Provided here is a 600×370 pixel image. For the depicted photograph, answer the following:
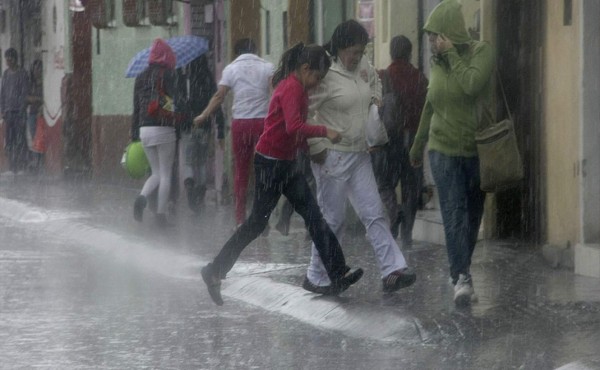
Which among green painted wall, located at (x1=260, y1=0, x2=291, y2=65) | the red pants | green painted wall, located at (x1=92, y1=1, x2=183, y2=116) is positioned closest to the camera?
the red pants

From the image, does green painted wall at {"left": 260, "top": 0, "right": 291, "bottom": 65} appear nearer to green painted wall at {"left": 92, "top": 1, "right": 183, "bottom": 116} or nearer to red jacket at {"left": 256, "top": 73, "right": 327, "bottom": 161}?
green painted wall at {"left": 92, "top": 1, "right": 183, "bottom": 116}

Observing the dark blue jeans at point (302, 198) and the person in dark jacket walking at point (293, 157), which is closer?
the person in dark jacket walking at point (293, 157)

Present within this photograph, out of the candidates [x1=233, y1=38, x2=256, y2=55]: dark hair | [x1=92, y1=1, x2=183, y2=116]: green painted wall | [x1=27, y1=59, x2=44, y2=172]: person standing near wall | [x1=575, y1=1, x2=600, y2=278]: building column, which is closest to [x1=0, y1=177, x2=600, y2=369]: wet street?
[x1=575, y1=1, x2=600, y2=278]: building column

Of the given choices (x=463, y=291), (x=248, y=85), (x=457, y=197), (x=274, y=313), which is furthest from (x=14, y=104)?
(x=463, y=291)

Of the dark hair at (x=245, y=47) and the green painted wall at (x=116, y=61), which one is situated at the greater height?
the dark hair at (x=245, y=47)

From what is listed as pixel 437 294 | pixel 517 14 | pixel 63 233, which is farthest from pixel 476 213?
pixel 63 233

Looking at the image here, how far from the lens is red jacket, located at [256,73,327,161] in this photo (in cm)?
1041

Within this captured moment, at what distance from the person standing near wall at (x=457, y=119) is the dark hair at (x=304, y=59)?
66 cm

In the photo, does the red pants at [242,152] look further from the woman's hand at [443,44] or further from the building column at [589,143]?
the woman's hand at [443,44]

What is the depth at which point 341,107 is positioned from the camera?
1081 centimetres

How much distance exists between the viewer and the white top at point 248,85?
15.7 meters

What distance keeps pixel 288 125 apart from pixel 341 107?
1.67ft

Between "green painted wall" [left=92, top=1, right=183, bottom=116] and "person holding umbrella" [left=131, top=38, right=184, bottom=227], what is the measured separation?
8214 mm

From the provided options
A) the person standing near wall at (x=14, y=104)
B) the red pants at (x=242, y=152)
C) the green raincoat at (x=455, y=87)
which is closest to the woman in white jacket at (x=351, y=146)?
the green raincoat at (x=455, y=87)
